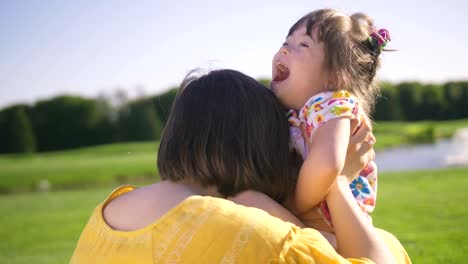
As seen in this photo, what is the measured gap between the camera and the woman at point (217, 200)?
1531 mm

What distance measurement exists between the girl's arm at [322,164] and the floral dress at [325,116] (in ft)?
0.16

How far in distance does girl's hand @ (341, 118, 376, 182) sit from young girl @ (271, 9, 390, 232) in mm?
35

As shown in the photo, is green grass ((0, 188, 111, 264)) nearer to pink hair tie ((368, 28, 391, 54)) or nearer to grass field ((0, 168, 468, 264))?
grass field ((0, 168, 468, 264))

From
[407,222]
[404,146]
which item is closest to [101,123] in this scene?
[404,146]

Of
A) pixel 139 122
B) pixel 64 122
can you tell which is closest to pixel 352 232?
pixel 139 122

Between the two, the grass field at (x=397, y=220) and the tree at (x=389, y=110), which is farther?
the tree at (x=389, y=110)

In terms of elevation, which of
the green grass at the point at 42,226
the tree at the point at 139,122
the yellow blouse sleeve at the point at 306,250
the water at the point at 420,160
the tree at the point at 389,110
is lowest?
the tree at the point at 389,110

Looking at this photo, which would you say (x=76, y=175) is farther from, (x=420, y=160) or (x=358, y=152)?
(x=358, y=152)

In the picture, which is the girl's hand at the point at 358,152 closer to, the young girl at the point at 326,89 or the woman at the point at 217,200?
the young girl at the point at 326,89

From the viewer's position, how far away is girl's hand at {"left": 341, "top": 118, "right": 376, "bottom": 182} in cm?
231

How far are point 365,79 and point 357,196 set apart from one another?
63cm

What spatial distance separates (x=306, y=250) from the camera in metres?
1.53

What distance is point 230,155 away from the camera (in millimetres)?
1873

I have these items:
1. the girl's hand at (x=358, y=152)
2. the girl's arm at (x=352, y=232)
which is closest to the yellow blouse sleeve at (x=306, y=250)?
the girl's arm at (x=352, y=232)
